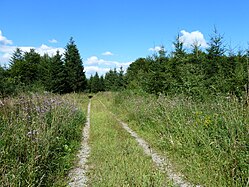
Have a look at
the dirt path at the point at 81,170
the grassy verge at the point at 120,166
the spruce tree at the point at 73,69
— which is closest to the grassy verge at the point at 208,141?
the grassy verge at the point at 120,166

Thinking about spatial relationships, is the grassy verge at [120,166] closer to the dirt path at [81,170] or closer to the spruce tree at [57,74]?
the dirt path at [81,170]

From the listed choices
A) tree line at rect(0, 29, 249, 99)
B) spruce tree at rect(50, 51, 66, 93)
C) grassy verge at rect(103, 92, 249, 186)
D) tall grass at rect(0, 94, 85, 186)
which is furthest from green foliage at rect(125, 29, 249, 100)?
spruce tree at rect(50, 51, 66, 93)

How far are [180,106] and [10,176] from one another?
20.2 ft

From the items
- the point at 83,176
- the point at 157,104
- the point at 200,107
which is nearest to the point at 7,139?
the point at 83,176

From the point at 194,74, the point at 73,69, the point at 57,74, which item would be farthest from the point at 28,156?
the point at 73,69

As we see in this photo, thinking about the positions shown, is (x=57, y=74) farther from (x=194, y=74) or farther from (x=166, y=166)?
(x=166, y=166)

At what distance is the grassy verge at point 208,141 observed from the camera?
4.44 metres

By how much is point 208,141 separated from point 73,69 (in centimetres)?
3903

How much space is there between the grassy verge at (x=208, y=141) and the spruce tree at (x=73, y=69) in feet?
113

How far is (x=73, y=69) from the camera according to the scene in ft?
140

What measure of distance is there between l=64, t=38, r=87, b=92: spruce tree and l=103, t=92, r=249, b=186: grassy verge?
34544 mm

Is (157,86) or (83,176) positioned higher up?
(157,86)

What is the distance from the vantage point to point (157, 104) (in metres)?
10.5

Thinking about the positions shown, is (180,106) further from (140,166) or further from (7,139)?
(7,139)
